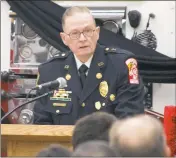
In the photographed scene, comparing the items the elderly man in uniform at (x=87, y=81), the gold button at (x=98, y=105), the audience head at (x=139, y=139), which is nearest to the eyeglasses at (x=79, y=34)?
the elderly man in uniform at (x=87, y=81)

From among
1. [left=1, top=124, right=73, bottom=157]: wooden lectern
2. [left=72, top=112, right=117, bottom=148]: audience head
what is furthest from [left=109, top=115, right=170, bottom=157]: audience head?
[left=1, top=124, right=73, bottom=157]: wooden lectern

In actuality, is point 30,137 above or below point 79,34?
below

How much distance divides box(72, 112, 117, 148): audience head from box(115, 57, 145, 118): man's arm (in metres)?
0.79

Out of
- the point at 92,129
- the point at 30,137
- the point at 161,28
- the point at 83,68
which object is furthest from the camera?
the point at 161,28

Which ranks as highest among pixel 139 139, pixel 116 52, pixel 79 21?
pixel 79 21

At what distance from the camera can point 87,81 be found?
7.57 ft

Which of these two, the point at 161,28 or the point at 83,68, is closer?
the point at 83,68

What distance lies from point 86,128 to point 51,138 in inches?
24.5

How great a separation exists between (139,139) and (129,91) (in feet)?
3.94

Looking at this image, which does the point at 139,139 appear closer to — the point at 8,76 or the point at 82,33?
the point at 82,33

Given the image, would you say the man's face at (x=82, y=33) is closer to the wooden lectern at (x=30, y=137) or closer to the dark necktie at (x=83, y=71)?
the dark necktie at (x=83, y=71)

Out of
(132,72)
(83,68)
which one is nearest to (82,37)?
(83,68)

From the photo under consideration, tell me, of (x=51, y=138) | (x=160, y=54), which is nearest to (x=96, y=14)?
(x=160, y=54)

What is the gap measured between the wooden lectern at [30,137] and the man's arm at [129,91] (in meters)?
0.32
